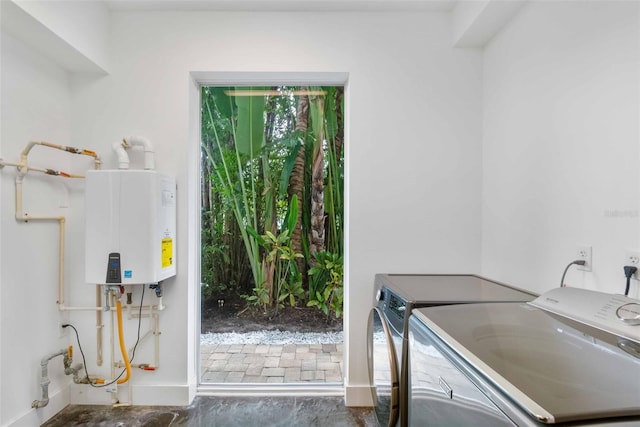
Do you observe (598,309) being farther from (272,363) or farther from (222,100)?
(222,100)

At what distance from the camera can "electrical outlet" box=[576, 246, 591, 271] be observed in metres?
1.26

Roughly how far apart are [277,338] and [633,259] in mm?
2032

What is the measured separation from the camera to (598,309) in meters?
1.00

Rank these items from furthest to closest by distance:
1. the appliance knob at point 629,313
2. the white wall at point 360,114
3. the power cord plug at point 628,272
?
1. the white wall at point 360,114
2. the power cord plug at point 628,272
3. the appliance knob at point 629,313

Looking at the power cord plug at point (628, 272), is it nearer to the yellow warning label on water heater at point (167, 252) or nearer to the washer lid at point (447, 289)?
the washer lid at point (447, 289)

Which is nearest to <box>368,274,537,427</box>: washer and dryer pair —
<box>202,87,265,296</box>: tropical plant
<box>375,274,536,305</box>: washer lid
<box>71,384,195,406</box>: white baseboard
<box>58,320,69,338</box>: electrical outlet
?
<box>375,274,536,305</box>: washer lid

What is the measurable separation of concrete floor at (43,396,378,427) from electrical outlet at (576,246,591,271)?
1.39 m

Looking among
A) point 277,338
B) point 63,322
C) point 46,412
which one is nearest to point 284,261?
point 277,338

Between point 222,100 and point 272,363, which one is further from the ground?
point 222,100

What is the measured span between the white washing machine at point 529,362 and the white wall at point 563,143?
0.96 feet

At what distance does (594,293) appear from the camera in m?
1.09

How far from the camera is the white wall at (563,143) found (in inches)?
44.8

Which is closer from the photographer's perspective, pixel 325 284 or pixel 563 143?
pixel 563 143

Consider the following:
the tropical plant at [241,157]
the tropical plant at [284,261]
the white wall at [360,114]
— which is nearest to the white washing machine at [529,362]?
the white wall at [360,114]
